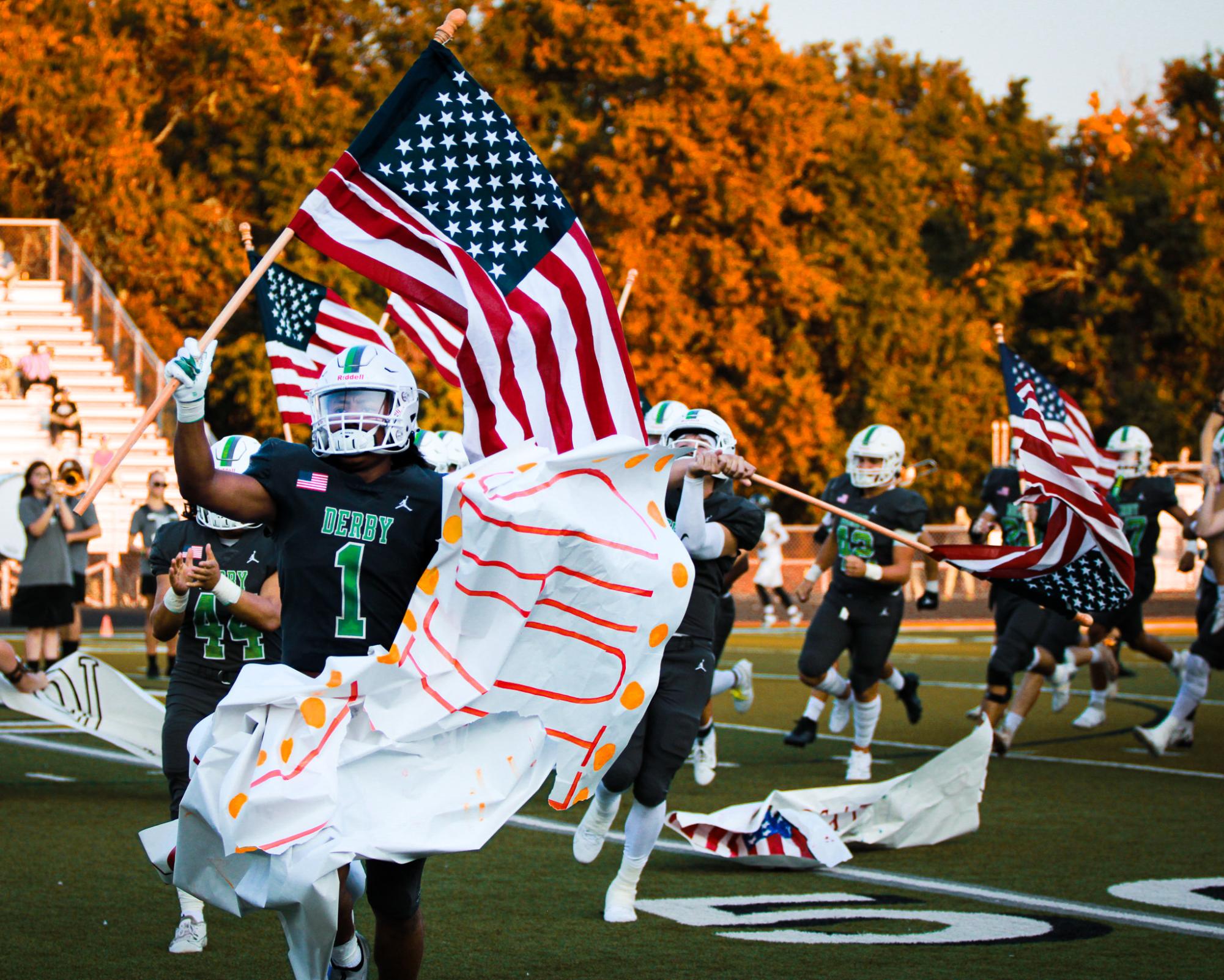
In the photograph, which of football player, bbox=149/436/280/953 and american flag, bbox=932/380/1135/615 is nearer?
football player, bbox=149/436/280/953

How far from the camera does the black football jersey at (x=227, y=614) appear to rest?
7.05 metres

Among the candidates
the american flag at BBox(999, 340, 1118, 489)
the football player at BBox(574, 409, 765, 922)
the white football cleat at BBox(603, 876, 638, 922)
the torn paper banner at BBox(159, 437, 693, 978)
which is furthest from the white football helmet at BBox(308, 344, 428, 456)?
the american flag at BBox(999, 340, 1118, 489)

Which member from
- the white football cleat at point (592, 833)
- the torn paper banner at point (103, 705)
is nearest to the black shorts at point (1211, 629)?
the white football cleat at point (592, 833)

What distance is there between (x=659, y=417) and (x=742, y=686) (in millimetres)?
3929

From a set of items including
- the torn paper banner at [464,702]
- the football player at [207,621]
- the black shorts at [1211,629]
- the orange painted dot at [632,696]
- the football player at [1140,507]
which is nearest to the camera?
the torn paper banner at [464,702]

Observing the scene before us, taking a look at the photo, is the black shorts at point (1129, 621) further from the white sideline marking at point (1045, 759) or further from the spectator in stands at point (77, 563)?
the spectator in stands at point (77, 563)

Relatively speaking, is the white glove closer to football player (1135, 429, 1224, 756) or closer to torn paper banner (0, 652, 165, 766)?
torn paper banner (0, 652, 165, 766)

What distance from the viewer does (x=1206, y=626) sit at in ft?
40.1

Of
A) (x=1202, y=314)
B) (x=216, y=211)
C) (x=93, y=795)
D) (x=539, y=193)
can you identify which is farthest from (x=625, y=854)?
(x=1202, y=314)

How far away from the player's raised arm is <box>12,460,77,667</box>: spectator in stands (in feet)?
34.0

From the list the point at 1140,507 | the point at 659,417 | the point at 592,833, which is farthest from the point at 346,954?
the point at 1140,507

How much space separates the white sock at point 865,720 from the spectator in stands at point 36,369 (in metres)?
23.3

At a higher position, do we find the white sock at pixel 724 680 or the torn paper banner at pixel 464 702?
the torn paper banner at pixel 464 702

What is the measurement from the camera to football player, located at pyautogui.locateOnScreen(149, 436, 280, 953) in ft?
22.2
